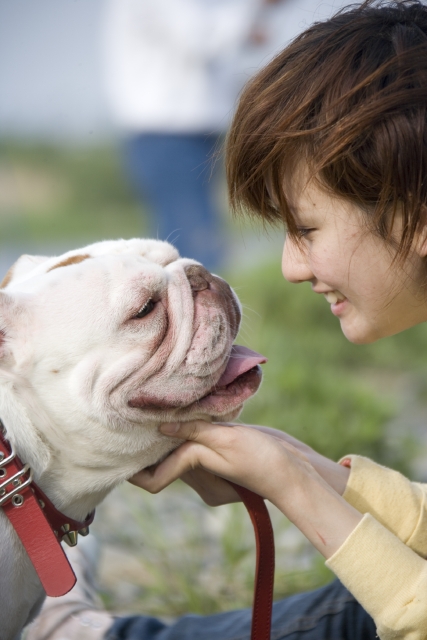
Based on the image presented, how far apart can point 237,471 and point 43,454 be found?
0.44 metres

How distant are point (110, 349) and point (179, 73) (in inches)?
129

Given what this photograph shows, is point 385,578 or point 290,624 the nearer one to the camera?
point 385,578

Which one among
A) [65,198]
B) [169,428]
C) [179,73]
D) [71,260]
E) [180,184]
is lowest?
[65,198]

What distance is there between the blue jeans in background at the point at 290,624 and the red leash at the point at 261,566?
223 mm

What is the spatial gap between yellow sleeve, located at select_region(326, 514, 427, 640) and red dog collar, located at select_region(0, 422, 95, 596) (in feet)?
Result: 1.96

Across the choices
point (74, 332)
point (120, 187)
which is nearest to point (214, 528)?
point (74, 332)

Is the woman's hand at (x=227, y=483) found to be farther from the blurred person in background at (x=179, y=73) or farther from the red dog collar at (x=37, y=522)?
the blurred person in background at (x=179, y=73)

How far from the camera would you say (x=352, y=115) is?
158 centimetres

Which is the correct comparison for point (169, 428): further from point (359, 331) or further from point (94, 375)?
point (359, 331)

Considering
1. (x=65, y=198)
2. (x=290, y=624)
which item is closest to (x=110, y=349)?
(x=290, y=624)

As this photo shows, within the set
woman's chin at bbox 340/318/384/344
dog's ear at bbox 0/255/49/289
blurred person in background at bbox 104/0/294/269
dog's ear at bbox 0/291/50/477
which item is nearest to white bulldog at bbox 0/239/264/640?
dog's ear at bbox 0/291/50/477

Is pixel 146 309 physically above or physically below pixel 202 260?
above

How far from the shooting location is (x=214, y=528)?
296cm

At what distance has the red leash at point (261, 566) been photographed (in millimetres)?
1688
